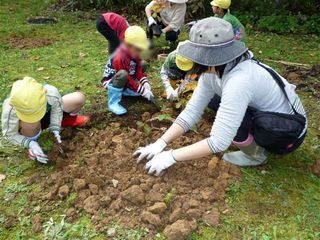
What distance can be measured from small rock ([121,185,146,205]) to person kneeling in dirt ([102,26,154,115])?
113 centimetres

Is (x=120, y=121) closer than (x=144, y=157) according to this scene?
No

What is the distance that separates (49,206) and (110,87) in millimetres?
1378

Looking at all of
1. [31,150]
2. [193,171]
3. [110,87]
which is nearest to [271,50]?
[110,87]

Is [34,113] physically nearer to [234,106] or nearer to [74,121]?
[74,121]

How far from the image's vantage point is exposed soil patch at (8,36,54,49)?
574 cm

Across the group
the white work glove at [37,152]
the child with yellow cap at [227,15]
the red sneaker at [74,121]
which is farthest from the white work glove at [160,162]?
the child with yellow cap at [227,15]

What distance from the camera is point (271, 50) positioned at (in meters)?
5.70

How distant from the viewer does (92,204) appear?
251cm

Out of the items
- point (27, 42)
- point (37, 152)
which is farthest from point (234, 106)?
point (27, 42)

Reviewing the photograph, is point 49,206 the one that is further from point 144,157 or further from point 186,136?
point 186,136

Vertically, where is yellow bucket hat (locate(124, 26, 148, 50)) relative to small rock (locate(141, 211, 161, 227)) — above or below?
above

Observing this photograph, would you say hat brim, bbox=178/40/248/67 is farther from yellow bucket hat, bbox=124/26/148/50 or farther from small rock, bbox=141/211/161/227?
yellow bucket hat, bbox=124/26/148/50

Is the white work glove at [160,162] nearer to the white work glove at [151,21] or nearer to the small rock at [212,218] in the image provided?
the small rock at [212,218]

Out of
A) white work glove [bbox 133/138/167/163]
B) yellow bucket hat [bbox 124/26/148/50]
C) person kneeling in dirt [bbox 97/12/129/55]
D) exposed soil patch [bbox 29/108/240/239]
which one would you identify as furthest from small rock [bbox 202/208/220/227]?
person kneeling in dirt [bbox 97/12/129/55]
